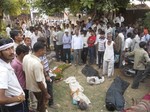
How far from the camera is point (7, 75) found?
2984 millimetres

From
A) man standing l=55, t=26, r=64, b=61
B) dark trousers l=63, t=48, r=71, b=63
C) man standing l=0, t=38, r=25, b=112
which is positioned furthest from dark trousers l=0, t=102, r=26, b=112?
man standing l=55, t=26, r=64, b=61

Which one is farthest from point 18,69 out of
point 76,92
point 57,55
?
point 57,55

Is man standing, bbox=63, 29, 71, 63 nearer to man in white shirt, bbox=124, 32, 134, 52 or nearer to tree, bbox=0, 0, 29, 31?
man in white shirt, bbox=124, 32, 134, 52

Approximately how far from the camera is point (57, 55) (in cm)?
1179

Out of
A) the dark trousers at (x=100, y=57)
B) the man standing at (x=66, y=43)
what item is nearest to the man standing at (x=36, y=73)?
the dark trousers at (x=100, y=57)

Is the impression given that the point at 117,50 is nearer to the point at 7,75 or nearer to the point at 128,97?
the point at 128,97

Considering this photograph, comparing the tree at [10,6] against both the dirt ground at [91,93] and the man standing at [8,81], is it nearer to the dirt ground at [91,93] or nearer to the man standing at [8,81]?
the dirt ground at [91,93]

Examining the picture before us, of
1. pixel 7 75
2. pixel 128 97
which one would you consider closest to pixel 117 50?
pixel 128 97

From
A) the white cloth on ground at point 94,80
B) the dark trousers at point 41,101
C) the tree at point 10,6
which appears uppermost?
the tree at point 10,6

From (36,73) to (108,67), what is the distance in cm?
542

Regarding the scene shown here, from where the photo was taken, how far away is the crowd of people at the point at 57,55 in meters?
3.20

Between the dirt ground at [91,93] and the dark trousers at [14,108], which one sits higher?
the dark trousers at [14,108]

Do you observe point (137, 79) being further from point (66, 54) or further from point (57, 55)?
point (57, 55)

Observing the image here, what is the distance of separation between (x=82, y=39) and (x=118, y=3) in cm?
347
